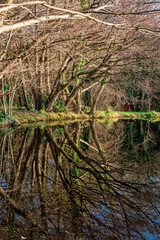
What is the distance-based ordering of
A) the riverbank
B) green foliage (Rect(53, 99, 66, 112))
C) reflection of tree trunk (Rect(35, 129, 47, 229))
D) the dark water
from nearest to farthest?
the dark water
reflection of tree trunk (Rect(35, 129, 47, 229))
the riverbank
green foliage (Rect(53, 99, 66, 112))

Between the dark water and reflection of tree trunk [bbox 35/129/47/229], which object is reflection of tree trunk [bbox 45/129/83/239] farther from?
reflection of tree trunk [bbox 35/129/47/229]

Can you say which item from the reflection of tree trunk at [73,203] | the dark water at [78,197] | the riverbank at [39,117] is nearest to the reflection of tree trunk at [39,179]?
the dark water at [78,197]

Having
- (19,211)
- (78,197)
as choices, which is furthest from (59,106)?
(19,211)

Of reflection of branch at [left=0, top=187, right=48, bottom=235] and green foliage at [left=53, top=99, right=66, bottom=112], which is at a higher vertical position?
reflection of branch at [left=0, top=187, right=48, bottom=235]

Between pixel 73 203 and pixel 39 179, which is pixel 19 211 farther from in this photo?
pixel 39 179

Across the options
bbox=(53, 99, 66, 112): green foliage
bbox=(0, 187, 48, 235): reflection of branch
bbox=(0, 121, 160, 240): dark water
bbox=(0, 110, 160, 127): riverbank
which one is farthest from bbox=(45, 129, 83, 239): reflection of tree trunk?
bbox=(53, 99, 66, 112): green foliage

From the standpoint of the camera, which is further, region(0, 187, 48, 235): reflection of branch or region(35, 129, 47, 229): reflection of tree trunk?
region(35, 129, 47, 229): reflection of tree trunk

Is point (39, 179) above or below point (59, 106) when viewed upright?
above

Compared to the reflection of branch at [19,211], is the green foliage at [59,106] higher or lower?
lower

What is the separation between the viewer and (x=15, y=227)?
8.85 ft

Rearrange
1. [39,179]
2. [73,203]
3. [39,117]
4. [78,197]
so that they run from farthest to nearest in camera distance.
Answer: [39,117]
[39,179]
[78,197]
[73,203]

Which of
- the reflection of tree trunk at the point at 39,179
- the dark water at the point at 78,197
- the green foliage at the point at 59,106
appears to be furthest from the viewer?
the green foliage at the point at 59,106

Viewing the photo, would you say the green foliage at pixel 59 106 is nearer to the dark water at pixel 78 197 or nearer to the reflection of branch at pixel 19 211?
the dark water at pixel 78 197

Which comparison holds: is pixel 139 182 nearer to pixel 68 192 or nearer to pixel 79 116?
pixel 68 192
